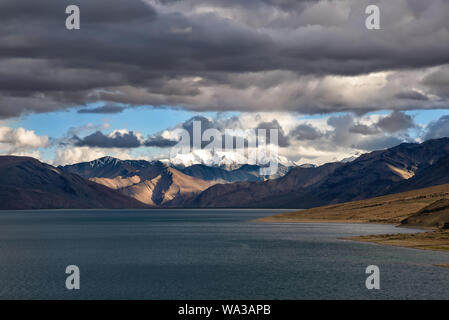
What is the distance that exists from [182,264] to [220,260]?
36.1 ft

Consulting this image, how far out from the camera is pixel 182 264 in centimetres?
12812

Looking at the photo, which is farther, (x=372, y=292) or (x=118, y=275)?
(x=118, y=275)

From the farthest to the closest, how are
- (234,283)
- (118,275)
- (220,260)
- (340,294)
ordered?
(220,260), (118,275), (234,283), (340,294)

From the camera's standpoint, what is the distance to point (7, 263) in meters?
130

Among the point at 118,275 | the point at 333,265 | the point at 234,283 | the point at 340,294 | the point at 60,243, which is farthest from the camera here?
the point at 60,243
